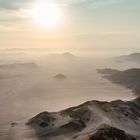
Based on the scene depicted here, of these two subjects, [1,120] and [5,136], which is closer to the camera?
[5,136]

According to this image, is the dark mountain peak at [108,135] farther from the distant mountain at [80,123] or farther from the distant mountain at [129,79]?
the distant mountain at [129,79]

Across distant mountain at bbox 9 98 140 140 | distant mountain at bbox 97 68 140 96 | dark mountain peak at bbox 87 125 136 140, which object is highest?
dark mountain peak at bbox 87 125 136 140

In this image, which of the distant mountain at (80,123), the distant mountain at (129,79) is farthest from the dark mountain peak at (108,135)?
the distant mountain at (129,79)

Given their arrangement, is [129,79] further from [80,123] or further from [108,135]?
[108,135]

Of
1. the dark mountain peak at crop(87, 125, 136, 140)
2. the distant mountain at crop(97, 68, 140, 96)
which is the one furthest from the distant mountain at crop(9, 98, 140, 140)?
the distant mountain at crop(97, 68, 140, 96)

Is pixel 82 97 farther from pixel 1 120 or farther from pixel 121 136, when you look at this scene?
pixel 121 136

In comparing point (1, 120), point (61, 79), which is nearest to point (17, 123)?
point (1, 120)

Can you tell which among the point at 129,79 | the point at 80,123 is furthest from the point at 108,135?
the point at 129,79

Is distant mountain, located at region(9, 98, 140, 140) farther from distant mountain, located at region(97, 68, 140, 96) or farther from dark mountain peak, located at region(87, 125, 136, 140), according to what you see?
distant mountain, located at region(97, 68, 140, 96)
